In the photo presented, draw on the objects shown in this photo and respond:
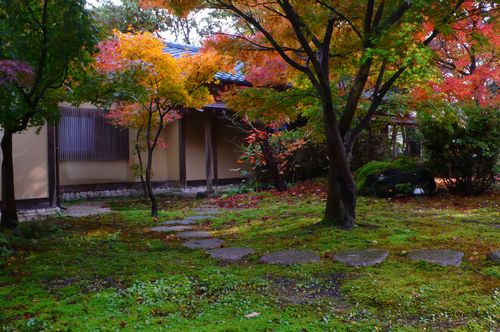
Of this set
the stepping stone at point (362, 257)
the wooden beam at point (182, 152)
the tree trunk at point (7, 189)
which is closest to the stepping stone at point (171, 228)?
the tree trunk at point (7, 189)

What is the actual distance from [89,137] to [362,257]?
28.7ft

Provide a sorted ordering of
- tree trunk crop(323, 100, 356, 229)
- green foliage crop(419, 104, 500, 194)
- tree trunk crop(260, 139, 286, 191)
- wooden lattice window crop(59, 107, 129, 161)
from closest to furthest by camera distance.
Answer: tree trunk crop(323, 100, 356, 229)
green foliage crop(419, 104, 500, 194)
wooden lattice window crop(59, 107, 129, 161)
tree trunk crop(260, 139, 286, 191)

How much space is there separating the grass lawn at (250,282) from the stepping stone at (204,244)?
0.43 feet

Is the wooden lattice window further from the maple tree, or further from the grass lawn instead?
the grass lawn

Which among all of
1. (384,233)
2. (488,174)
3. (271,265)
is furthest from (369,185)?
(271,265)

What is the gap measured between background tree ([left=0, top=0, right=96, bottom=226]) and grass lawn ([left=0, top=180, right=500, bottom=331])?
1.59m

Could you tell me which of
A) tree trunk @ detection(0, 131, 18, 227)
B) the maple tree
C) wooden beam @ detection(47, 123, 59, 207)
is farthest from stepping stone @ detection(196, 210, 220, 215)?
tree trunk @ detection(0, 131, 18, 227)

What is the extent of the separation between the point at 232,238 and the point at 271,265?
1533 mm

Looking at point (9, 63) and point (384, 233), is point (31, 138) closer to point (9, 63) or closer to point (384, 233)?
point (9, 63)

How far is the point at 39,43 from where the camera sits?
15.5ft

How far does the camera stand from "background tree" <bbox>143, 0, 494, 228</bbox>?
4.69 metres

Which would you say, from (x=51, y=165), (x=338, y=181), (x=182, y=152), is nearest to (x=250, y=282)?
(x=338, y=181)

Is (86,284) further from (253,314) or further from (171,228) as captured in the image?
(171,228)

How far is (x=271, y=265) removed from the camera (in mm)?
4172
